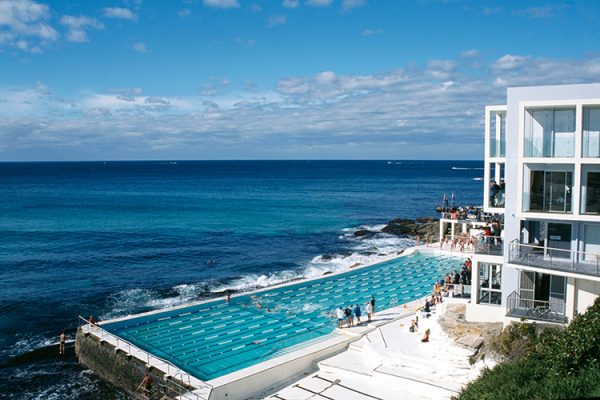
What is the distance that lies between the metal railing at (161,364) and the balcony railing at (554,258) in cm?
1212

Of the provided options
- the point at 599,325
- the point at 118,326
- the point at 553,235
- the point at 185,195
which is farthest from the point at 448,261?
the point at 185,195

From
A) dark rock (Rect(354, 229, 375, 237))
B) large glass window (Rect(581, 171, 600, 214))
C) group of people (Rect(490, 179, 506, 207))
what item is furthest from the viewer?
dark rock (Rect(354, 229, 375, 237))

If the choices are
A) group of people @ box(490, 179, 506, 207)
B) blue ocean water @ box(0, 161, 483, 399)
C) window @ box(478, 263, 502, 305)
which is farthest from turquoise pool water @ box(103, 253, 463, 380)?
group of people @ box(490, 179, 506, 207)

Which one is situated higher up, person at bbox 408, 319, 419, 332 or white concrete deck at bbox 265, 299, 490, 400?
person at bbox 408, 319, 419, 332

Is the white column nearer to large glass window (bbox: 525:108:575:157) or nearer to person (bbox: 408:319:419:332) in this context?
large glass window (bbox: 525:108:575:157)

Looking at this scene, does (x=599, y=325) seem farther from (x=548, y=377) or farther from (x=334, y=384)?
(x=334, y=384)

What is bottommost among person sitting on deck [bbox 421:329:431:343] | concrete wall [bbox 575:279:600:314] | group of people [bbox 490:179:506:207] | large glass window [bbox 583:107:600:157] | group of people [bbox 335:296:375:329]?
group of people [bbox 335:296:375:329]

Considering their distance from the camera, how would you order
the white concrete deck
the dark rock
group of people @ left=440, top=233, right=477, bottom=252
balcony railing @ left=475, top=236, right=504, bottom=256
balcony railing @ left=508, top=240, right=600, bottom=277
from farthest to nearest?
the dark rock
group of people @ left=440, top=233, right=477, bottom=252
balcony railing @ left=475, top=236, right=504, bottom=256
the white concrete deck
balcony railing @ left=508, top=240, right=600, bottom=277

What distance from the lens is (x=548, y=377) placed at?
12.5m

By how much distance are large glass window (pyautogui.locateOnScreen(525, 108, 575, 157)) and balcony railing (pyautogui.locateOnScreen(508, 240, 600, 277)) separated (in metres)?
3.32

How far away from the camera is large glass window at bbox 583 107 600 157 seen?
675 inches

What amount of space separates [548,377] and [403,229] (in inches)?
1966

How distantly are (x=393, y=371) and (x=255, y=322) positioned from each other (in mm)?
9339

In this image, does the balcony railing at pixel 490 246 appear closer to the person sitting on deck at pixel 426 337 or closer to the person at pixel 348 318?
the person sitting on deck at pixel 426 337
